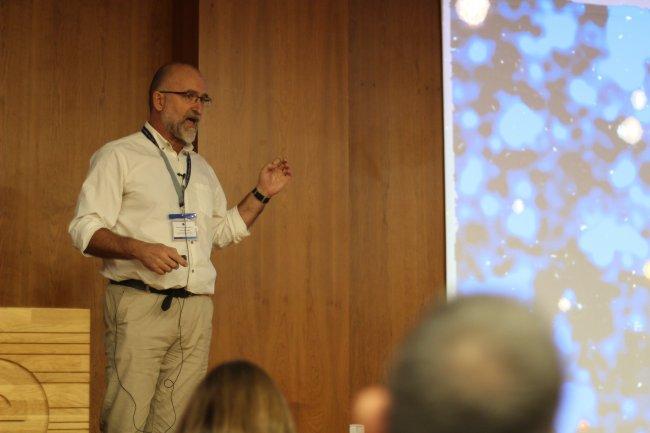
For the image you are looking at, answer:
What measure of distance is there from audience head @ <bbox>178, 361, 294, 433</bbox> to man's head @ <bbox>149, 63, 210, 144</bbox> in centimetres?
246

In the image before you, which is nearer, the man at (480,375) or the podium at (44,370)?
the man at (480,375)

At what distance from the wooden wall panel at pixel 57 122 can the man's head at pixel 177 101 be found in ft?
3.45

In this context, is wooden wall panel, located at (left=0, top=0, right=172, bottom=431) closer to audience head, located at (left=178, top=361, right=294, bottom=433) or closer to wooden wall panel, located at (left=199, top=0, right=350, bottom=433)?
wooden wall panel, located at (left=199, top=0, right=350, bottom=433)

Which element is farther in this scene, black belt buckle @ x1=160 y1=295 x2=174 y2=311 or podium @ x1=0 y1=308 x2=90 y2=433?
black belt buckle @ x1=160 y1=295 x2=174 y2=311

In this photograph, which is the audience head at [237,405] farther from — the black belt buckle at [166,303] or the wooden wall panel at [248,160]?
the wooden wall panel at [248,160]

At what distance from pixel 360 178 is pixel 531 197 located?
0.91m

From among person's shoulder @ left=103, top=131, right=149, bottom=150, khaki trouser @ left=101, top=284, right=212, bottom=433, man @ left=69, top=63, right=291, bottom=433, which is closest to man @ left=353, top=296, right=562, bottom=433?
man @ left=69, top=63, right=291, bottom=433

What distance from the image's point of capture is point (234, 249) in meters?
4.54

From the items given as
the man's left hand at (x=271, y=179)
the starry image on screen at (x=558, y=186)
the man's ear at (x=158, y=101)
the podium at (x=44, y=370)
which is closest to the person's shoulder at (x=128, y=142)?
the man's ear at (x=158, y=101)

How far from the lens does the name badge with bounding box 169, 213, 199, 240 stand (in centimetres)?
340

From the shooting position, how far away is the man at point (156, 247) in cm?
327

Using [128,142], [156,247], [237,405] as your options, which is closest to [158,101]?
[128,142]

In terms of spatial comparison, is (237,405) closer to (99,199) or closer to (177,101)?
(99,199)

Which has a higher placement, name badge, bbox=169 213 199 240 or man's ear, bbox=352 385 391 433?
name badge, bbox=169 213 199 240
